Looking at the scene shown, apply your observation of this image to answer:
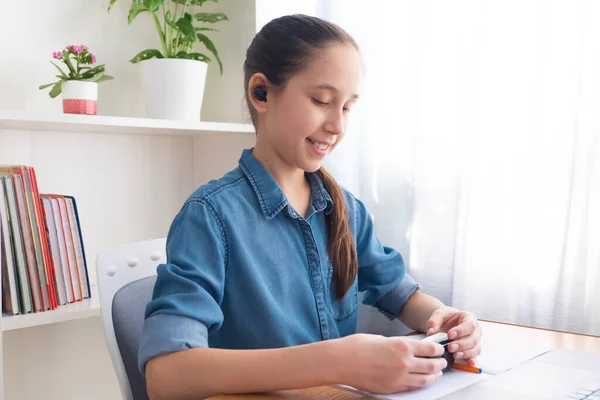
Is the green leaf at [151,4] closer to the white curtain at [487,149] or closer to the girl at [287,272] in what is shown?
the white curtain at [487,149]

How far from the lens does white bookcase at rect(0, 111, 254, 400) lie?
5.00 feet

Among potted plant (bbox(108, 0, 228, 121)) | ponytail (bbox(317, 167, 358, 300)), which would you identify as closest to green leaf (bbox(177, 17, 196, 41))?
potted plant (bbox(108, 0, 228, 121))

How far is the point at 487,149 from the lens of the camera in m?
1.35

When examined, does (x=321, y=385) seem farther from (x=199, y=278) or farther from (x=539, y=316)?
(x=539, y=316)

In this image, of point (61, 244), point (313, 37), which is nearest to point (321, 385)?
point (313, 37)

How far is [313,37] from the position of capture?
1018 millimetres

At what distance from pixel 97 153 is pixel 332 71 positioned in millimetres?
916

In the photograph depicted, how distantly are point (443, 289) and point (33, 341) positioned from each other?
984 mm

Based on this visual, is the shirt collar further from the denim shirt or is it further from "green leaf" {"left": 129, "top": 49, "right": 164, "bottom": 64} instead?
"green leaf" {"left": 129, "top": 49, "right": 164, "bottom": 64}

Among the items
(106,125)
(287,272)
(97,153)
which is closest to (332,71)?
(287,272)

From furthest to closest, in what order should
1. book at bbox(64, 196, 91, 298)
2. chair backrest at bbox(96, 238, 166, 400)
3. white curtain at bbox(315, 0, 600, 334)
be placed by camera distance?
book at bbox(64, 196, 91, 298), white curtain at bbox(315, 0, 600, 334), chair backrest at bbox(96, 238, 166, 400)

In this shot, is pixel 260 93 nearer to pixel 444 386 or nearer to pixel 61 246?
pixel 444 386

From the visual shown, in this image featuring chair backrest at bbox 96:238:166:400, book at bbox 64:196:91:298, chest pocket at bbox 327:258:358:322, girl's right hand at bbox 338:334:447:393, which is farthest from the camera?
book at bbox 64:196:91:298

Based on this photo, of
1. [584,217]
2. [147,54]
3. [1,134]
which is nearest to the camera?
[584,217]
